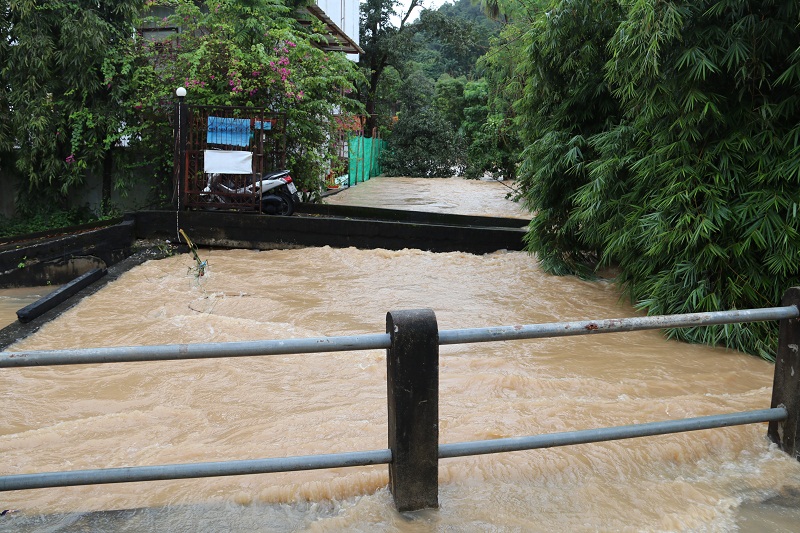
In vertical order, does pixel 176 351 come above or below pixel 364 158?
below

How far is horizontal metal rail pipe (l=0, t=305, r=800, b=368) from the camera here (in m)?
2.68

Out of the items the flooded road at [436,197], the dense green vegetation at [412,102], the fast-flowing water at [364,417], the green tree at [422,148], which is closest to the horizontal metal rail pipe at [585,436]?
the fast-flowing water at [364,417]

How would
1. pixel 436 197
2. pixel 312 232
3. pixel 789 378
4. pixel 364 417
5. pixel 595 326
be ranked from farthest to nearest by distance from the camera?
pixel 436 197 → pixel 312 232 → pixel 364 417 → pixel 789 378 → pixel 595 326

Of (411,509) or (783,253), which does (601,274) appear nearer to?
(783,253)

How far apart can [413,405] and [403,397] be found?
2.3 inches

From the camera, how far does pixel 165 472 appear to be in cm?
279

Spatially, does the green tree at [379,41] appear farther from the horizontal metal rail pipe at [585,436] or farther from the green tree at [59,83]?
the horizontal metal rail pipe at [585,436]

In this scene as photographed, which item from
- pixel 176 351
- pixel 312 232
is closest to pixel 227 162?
pixel 312 232

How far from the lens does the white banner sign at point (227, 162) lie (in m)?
11.9

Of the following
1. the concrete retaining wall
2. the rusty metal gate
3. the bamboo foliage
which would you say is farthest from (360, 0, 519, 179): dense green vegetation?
the bamboo foliage

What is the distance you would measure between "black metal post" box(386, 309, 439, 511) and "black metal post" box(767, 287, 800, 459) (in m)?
1.82

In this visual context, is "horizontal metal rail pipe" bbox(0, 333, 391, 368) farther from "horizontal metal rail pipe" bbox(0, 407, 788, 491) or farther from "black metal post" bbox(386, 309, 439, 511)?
"horizontal metal rail pipe" bbox(0, 407, 788, 491)

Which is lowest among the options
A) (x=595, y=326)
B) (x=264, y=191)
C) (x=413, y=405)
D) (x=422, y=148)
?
(x=413, y=405)

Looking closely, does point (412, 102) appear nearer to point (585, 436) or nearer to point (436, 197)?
point (436, 197)
